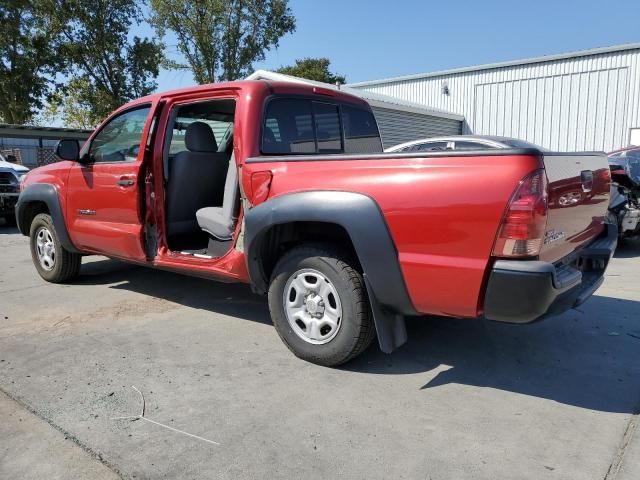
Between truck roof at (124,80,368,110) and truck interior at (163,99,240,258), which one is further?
truck interior at (163,99,240,258)

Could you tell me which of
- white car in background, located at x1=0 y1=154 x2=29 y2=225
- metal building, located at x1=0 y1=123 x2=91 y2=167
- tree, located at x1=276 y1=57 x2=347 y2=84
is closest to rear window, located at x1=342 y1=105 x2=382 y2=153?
white car in background, located at x1=0 y1=154 x2=29 y2=225

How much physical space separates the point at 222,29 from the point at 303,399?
26026 millimetres

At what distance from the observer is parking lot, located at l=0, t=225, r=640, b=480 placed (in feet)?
7.86

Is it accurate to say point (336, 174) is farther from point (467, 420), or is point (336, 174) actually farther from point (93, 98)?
point (93, 98)

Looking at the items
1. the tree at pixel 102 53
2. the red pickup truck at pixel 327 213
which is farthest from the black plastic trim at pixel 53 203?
the tree at pixel 102 53

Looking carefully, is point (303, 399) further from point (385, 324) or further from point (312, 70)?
point (312, 70)

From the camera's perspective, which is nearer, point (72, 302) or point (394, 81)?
point (72, 302)

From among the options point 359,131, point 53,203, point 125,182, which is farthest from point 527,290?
point 53,203

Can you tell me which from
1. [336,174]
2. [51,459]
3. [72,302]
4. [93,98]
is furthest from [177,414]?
[93,98]

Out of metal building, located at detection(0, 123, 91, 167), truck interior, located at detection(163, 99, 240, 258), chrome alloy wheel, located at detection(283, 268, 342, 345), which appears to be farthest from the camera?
metal building, located at detection(0, 123, 91, 167)

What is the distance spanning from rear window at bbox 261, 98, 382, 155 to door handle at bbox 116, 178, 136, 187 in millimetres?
1384

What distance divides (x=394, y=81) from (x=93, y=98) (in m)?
14.2

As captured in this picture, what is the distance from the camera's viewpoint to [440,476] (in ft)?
7.50

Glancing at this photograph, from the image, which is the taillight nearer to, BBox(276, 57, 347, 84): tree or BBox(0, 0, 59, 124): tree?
BBox(0, 0, 59, 124): tree
